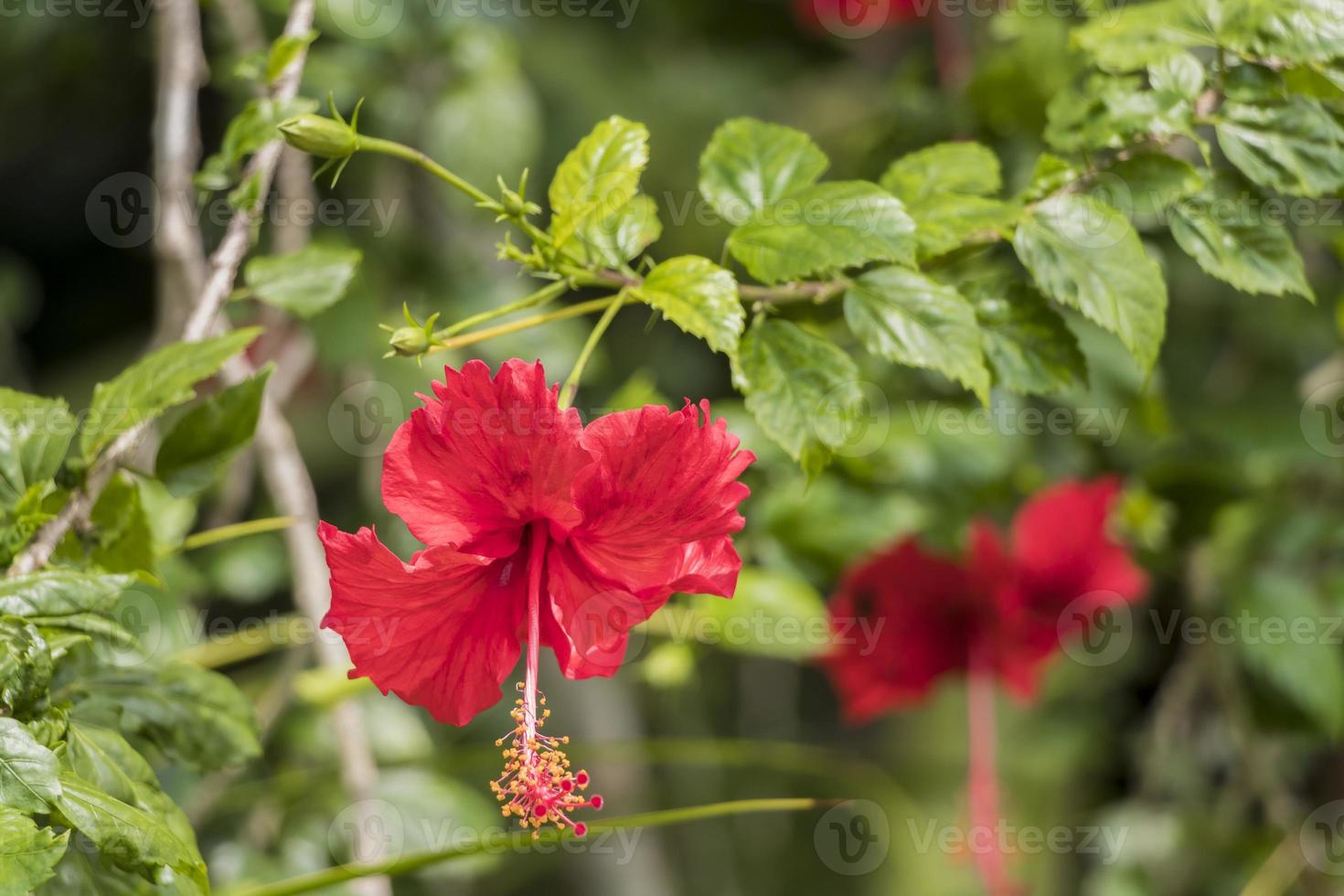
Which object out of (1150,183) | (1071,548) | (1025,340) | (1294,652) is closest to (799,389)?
(1025,340)

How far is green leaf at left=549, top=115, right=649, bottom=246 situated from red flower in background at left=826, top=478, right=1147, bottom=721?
2.31ft

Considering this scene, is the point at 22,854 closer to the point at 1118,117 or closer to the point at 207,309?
the point at 207,309

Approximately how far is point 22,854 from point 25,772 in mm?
40

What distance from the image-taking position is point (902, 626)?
4.40 feet

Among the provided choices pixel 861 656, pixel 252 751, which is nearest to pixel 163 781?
pixel 252 751

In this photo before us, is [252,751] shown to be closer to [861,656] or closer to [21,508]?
[21,508]

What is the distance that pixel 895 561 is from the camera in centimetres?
132

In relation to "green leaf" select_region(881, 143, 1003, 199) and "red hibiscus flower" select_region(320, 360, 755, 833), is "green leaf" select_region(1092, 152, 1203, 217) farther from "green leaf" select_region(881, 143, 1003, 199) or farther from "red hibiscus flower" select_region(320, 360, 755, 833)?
"red hibiscus flower" select_region(320, 360, 755, 833)

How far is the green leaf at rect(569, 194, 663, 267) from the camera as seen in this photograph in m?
0.71

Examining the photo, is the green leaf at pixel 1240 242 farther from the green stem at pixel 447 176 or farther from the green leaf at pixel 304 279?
the green leaf at pixel 304 279

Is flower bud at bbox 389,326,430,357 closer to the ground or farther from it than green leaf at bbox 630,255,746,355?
farther from it

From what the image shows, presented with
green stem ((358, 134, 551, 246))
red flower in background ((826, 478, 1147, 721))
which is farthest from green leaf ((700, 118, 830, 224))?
red flower in background ((826, 478, 1147, 721))

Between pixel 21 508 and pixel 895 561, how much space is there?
90cm

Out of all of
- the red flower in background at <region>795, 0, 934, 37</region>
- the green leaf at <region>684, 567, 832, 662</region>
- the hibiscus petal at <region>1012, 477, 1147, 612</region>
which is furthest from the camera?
the red flower in background at <region>795, 0, 934, 37</region>
